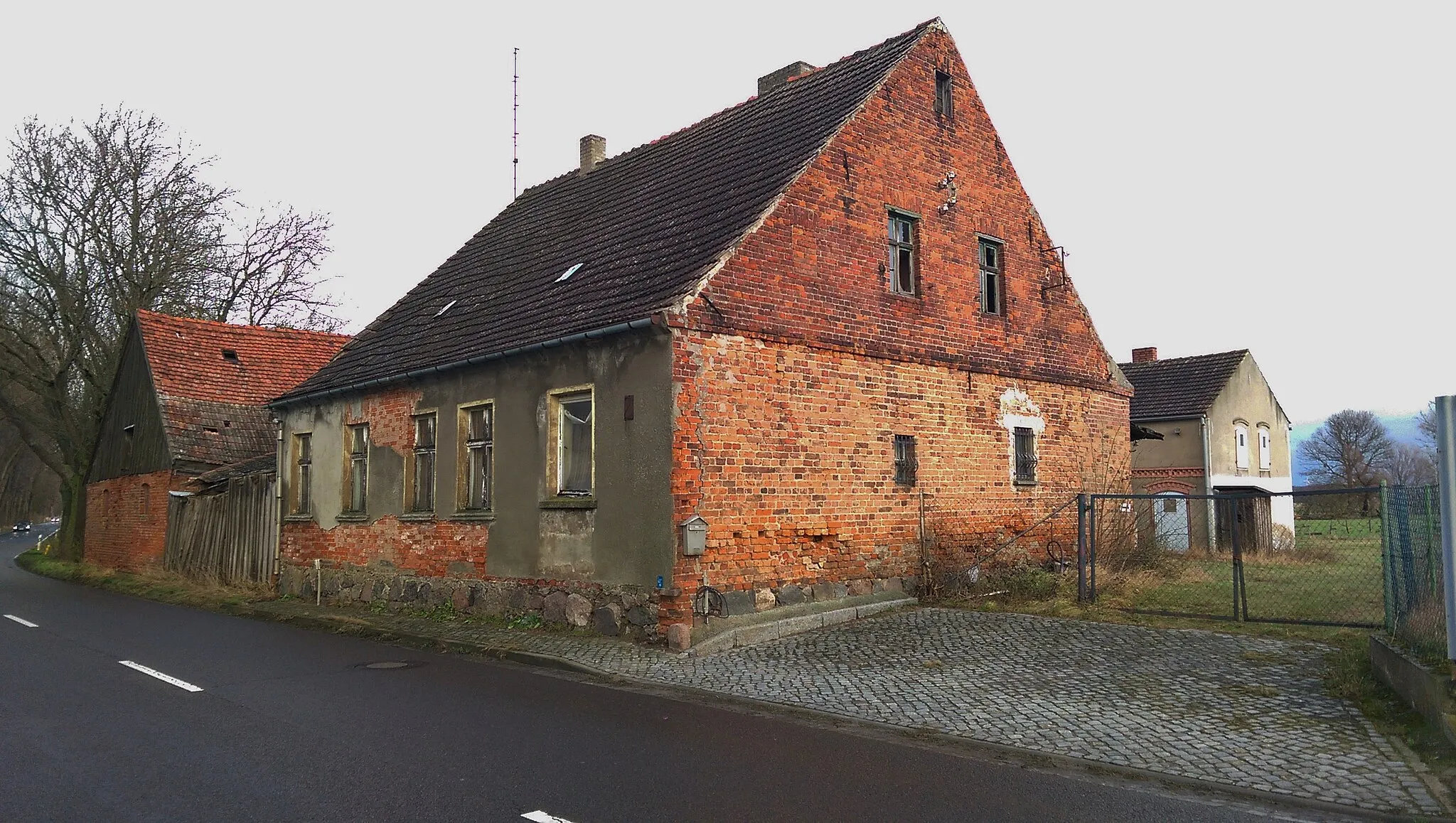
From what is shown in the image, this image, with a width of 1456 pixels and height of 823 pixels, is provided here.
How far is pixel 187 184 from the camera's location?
101 ft

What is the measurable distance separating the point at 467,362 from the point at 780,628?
6.13 metres

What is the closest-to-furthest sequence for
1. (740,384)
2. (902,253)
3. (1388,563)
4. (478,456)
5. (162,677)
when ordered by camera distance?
(1388,563), (162,677), (740,384), (902,253), (478,456)

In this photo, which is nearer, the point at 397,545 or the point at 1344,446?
the point at 397,545

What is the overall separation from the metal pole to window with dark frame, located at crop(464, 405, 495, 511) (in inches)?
437

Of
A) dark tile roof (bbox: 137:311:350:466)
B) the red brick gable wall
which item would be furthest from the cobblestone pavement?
dark tile roof (bbox: 137:311:350:466)

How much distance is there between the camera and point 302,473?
1941 cm

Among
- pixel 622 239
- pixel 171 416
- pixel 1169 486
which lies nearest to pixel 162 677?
pixel 622 239

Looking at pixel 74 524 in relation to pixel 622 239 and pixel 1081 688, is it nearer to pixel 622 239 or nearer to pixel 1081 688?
pixel 622 239

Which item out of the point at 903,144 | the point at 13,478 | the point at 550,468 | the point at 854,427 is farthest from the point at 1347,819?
the point at 13,478

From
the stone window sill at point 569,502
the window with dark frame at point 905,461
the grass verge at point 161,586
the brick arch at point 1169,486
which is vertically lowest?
the grass verge at point 161,586

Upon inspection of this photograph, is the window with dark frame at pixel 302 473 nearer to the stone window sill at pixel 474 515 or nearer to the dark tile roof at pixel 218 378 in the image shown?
the stone window sill at pixel 474 515

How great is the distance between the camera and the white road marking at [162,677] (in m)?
9.34

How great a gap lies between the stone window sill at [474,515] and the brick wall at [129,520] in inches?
553

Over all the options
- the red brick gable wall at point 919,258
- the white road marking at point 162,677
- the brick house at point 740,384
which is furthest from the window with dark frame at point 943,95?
the white road marking at point 162,677
